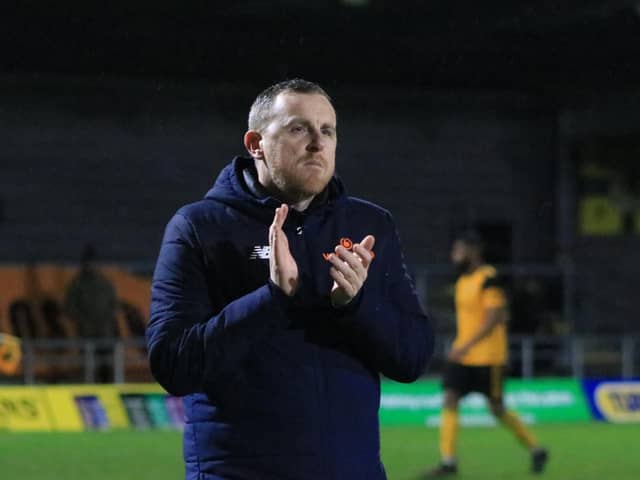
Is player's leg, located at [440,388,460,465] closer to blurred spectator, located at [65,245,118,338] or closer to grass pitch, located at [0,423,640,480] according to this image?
grass pitch, located at [0,423,640,480]

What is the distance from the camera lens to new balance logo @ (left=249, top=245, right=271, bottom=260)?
3.71 metres

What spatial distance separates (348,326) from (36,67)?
2374cm

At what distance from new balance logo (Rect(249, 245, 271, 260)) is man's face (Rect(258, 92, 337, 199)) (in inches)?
6.5

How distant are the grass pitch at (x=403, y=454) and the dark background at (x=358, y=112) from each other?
7.22 m

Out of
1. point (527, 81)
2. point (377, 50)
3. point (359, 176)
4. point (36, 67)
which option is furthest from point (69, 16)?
point (527, 81)

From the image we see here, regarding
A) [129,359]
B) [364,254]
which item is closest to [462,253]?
[364,254]

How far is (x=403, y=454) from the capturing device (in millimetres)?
15211

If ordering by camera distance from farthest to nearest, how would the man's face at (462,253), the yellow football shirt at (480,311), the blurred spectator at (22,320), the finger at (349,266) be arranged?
the blurred spectator at (22,320), the yellow football shirt at (480,311), the man's face at (462,253), the finger at (349,266)

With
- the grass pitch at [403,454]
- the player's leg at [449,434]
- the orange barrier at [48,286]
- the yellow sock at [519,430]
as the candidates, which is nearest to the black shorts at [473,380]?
the yellow sock at [519,430]

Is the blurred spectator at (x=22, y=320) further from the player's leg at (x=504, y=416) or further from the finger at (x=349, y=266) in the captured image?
the finger at (x=349, y=266)

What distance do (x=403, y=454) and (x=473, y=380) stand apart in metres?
2.08

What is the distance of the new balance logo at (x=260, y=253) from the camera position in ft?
12.2

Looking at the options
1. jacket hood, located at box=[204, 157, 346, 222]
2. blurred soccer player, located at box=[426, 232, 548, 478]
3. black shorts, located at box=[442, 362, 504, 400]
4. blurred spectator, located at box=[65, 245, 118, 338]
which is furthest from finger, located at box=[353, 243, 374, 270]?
blurred spectator, located at box=[65, 245, 118, 338]

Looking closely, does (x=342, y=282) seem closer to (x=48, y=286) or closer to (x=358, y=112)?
(x=48, y=286)
